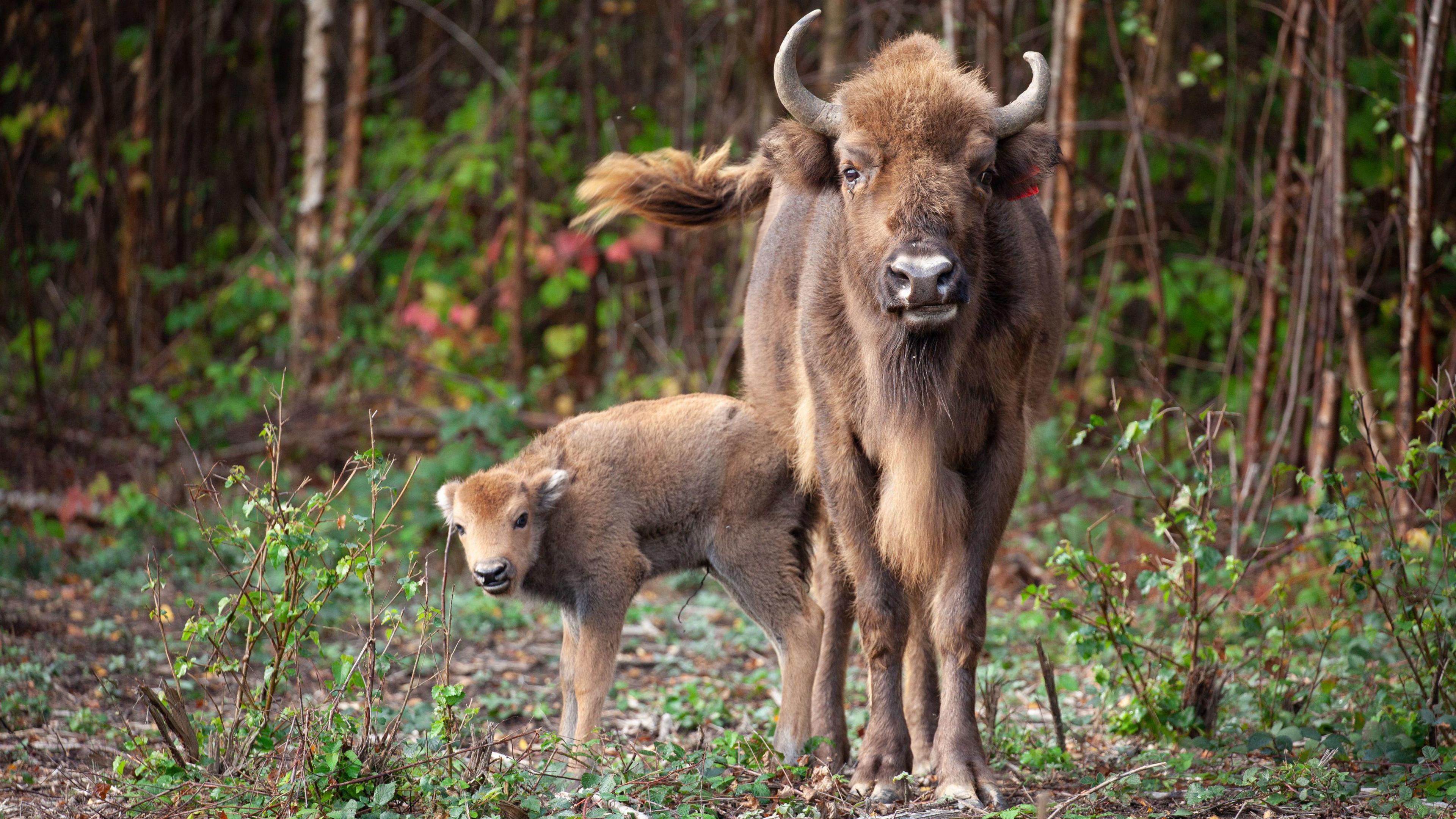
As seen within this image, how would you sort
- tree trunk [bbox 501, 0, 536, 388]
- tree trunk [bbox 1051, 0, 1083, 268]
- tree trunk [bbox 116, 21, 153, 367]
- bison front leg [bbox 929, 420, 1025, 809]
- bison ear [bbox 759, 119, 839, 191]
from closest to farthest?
bison front leg [bbox 929, 420, 1025, 809], bison ear [bbox 759, 119, 839, 191], tree trunk [bbox 1051, 0, 1083, 268], tree trunk [bbox 501, 0, 536, 388], tree trunk [bbox 116, 21, 153, 367]

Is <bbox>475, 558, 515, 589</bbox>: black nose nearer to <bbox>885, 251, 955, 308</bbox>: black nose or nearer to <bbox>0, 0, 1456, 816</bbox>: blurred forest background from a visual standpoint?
<bbox>0, 0, 1456, 816</bbox>: blurred forest background

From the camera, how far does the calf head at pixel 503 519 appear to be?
18.2 ft

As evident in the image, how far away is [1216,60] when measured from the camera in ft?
27.5

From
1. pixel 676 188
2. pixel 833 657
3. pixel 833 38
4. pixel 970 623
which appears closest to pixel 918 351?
pixel 970 623

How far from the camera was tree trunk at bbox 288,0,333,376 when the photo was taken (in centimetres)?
1245

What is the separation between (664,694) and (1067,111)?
17.3ft

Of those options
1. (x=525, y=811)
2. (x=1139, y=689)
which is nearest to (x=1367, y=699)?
(x=1139, y=689)

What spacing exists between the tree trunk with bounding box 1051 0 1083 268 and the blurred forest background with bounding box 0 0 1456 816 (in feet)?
0.14

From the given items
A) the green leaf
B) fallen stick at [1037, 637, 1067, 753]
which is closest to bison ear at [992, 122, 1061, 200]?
fallen stick at [1037, 637, 1067, 753]

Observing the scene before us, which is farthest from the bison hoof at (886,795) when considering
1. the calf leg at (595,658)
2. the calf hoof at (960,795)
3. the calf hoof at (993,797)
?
the calf leg at (595,658)

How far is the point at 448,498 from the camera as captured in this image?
19.6ft

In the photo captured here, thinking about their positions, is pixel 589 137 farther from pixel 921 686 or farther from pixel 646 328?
pixel 921 686

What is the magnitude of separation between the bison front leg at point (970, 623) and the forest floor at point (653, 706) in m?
0.14

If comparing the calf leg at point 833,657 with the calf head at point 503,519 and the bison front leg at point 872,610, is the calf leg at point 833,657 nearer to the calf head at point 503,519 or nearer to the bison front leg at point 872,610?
the bison front leg at point 872,610
